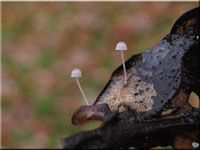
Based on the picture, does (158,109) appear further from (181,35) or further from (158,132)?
(181,35)

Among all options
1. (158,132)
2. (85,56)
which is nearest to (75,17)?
(85,56)

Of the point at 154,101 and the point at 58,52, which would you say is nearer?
the point at 154,101

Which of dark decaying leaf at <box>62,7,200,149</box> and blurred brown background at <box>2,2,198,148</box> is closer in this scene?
dark decaying leaf at <box>62,7,200,149</box>

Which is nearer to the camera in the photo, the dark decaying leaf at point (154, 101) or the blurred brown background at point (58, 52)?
the dark decaying leaf at point (154, 101)
